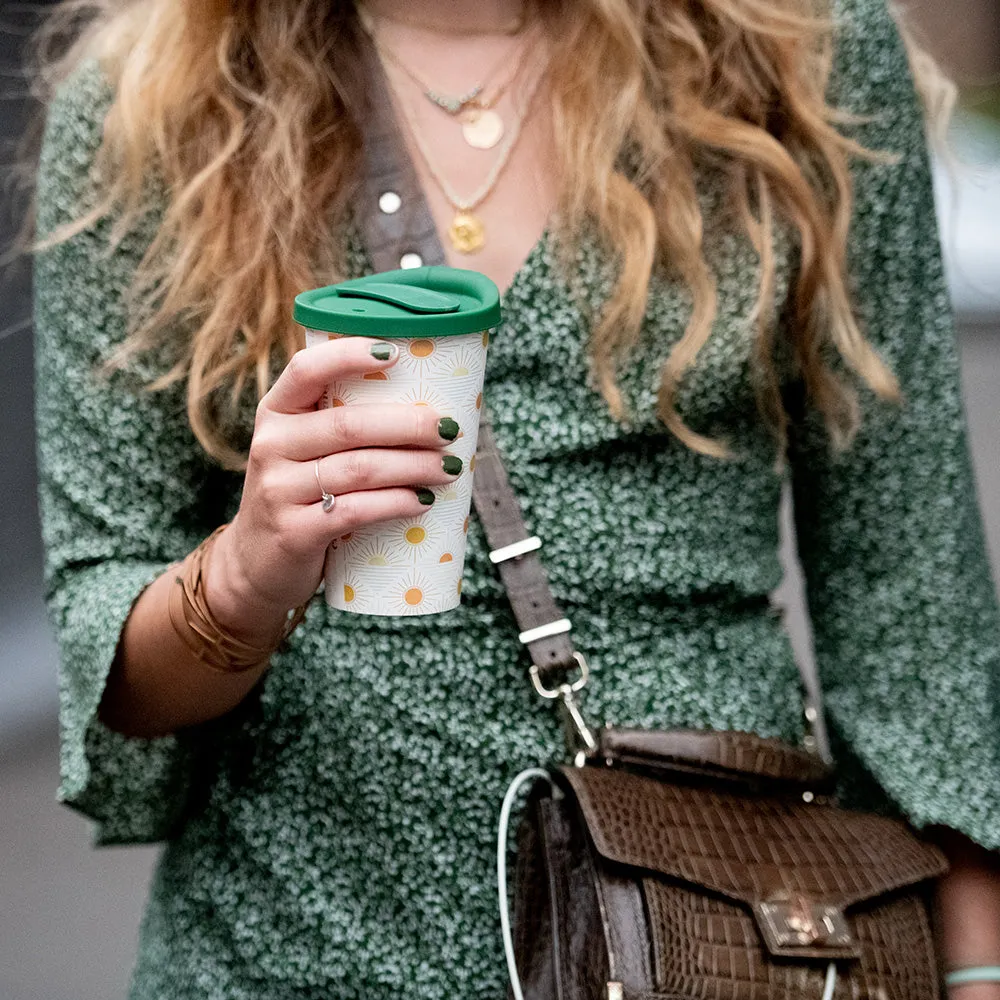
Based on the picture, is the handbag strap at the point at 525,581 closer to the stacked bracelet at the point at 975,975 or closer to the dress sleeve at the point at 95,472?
the dress sleeve at the point at 95,472

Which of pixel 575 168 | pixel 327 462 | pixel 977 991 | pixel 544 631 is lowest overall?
pixel 977 991

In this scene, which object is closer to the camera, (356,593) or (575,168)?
(356,593)

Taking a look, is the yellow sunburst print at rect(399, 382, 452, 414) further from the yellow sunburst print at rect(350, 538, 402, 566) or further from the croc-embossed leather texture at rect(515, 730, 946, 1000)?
the croc-embossed leather texture at rect(515, 730, 946, 1000)

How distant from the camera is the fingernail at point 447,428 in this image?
990 mm

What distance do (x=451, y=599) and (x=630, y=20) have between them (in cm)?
66

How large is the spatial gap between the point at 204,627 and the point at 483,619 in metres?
0.26

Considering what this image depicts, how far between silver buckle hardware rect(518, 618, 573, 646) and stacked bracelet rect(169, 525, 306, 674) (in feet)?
0.68

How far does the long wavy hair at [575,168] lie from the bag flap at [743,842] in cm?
33

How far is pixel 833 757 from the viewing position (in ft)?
5.15

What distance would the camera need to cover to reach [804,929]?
45.5 inches

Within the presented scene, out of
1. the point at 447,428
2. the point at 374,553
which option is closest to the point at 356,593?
the point at 374,553

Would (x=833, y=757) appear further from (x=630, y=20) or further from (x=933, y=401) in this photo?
(x=630, y=20)

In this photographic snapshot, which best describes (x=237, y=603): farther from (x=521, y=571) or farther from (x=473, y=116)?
(x=473, y=116)

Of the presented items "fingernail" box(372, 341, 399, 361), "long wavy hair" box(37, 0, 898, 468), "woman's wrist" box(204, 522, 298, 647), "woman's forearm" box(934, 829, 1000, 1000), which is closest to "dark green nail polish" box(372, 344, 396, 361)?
"fingernail" box(372, 341, 399, 361)
